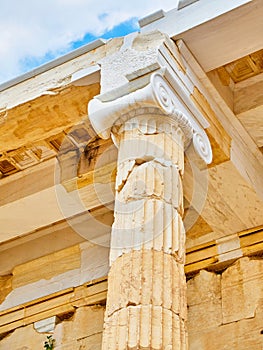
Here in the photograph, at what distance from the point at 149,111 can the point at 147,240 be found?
5.10 ft

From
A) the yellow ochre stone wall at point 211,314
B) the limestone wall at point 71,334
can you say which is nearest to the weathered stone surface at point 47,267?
the yellow ochre stone wall at point 211,314

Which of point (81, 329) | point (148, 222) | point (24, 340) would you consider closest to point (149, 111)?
point (148, 222)

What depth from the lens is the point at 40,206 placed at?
10961mm

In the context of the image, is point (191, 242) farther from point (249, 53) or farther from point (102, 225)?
point (249, 53)

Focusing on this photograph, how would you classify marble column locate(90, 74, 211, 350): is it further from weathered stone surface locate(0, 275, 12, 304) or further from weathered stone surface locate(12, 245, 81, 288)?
weathered stone surface locate(0, 275, 12, 304)

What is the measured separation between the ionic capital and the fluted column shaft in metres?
0.01

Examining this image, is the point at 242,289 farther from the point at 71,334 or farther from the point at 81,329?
the point at 71,334

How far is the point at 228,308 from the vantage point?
978 cm

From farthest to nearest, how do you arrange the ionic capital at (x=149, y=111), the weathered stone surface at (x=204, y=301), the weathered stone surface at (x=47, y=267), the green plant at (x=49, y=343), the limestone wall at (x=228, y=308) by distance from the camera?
1. the weathered stone surface at (x=47, y=267)
2. the green plant at (x=49, y=343)
3. the weathered stone surface at (x=204, y=301)
4. the limestone wall at (x=228, y=308)
5. the ionic capital at (x=149, y=111)

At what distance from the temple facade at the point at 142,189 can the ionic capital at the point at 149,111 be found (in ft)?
0.05

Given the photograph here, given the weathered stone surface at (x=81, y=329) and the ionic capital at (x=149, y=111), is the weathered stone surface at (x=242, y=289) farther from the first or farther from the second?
the ionic capital at (x=149, y=111)

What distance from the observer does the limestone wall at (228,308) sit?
9484 millimetres

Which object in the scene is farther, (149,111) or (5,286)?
(5,286)

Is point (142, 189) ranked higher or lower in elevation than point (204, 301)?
lower
